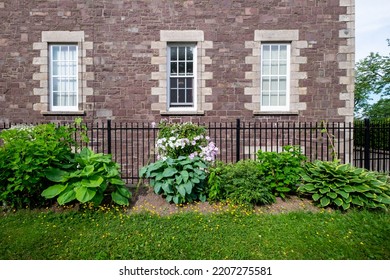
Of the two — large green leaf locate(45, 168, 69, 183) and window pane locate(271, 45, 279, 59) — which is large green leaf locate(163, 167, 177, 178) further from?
window pane locate(271, 45, 279, 59)

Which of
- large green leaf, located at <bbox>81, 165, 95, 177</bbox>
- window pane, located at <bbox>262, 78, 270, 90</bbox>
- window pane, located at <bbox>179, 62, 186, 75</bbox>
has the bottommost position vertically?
large green leaf, located at <bbox>81, 165, 95, 177</bbox>

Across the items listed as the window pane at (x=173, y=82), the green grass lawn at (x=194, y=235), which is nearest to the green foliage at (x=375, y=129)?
the green grass lawn at (x=194, y=235)

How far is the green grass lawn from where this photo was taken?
12.2 ft

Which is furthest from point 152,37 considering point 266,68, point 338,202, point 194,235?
point 338,202

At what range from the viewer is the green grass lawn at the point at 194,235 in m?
3.72

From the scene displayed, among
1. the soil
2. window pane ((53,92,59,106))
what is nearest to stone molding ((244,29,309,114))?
the soil

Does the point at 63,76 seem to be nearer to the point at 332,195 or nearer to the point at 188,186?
the point at 188,186

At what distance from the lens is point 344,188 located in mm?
5156

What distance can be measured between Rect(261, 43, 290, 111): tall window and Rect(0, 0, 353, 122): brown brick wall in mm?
530

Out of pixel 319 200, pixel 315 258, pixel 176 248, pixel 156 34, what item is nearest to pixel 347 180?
pixel 319 200

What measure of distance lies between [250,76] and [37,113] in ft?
25.2

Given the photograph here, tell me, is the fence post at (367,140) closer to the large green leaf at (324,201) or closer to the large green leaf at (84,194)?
the large green leaf at (324,201)

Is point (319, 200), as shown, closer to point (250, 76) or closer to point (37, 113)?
point (250, 76)

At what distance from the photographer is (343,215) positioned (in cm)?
489
